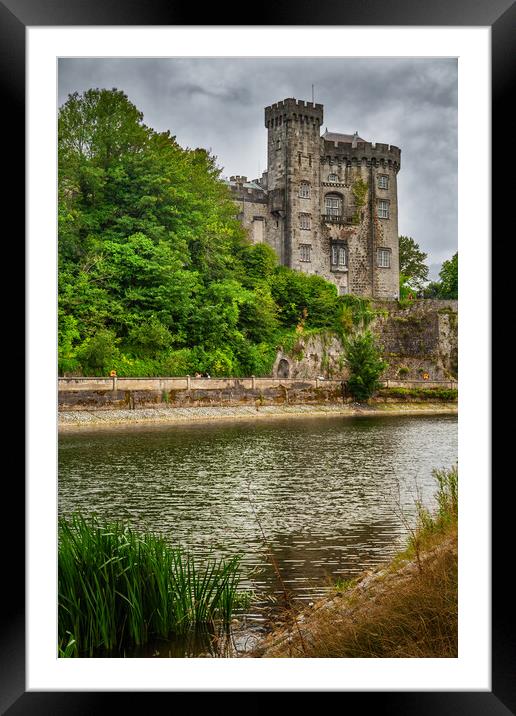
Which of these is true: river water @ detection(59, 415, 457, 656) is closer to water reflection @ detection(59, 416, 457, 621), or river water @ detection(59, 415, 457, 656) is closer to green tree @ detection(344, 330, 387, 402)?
water reflection @ detection(59, 416, 457, 621)

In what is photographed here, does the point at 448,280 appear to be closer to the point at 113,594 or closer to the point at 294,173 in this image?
the point at 294,173

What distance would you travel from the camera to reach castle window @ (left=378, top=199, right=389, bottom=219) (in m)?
30.4

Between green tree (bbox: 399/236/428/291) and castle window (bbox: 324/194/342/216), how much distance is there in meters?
2.61

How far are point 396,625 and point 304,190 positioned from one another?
88.3 feet

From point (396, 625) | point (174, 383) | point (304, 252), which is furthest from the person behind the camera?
point (304, 252)

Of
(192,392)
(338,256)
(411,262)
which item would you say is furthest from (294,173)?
(192,392)

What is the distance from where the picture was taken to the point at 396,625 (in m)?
3.00

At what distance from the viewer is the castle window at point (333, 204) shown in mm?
30016

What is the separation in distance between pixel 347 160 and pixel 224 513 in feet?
77.6

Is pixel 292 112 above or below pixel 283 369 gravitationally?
above

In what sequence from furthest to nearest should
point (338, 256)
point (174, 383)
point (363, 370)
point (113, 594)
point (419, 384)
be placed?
point (338, 256), point (419, 384), point (363, 370), point (174, 383), point (113, 594)

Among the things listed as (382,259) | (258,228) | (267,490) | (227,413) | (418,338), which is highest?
(258,228)

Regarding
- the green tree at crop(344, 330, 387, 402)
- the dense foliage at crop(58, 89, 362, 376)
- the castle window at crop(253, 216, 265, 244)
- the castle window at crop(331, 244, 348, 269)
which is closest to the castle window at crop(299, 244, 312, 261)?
the castle window at crop(331, 244, 348, 269)
